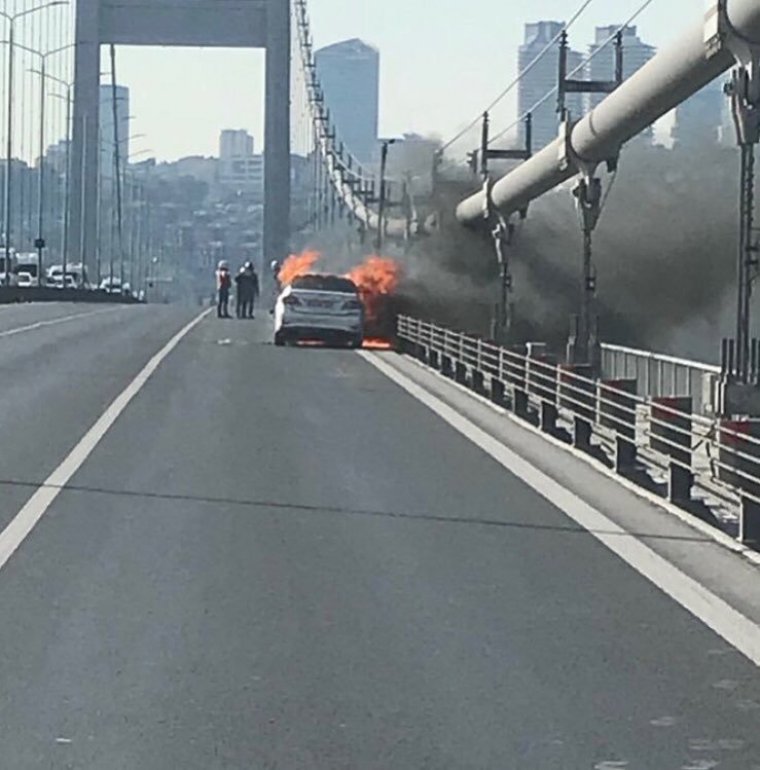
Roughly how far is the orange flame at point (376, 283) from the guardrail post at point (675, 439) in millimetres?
36553

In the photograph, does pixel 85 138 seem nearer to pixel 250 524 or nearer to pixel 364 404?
pixel 364 404

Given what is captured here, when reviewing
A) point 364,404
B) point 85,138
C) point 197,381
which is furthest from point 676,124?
point 85,138

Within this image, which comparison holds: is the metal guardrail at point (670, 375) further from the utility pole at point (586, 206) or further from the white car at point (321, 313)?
the white car at point (321, 313)

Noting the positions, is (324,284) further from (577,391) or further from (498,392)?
(577,391)

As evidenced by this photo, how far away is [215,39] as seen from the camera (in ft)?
394

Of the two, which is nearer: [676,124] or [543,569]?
[543,569]

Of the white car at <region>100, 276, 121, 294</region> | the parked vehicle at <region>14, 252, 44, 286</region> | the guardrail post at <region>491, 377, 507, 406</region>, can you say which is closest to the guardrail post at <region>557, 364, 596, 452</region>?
the guardrail post at <region>491, 377, 507, 406</region>

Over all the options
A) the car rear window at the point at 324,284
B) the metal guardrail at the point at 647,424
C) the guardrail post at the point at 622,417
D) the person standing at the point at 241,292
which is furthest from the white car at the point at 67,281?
the guardrail post at the point at 622,417

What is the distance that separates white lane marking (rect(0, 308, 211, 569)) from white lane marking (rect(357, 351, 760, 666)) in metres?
3.60

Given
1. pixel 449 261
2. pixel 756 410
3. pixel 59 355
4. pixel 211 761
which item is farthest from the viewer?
pixel 449 261

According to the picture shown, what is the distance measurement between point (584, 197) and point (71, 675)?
25.5m

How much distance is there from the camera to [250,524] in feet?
50.7

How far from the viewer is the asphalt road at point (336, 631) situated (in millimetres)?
8531

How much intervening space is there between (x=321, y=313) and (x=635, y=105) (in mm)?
16615
